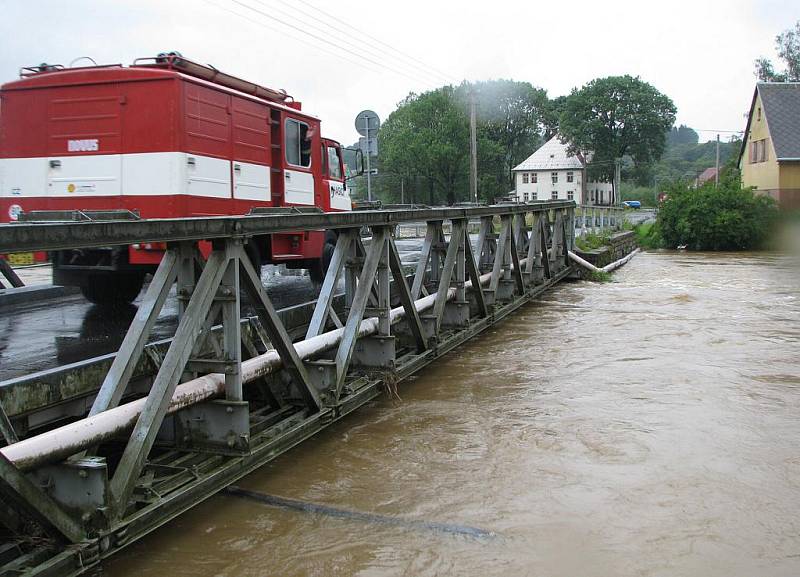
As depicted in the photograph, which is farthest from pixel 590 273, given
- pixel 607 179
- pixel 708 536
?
pixel 607 179

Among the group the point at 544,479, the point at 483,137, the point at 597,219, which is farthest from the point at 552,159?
the point at 544,479

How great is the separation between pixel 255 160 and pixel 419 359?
3.81m

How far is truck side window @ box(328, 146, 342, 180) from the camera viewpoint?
11922mm

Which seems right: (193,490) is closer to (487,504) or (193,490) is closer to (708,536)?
(487,504)

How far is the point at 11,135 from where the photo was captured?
8734 millimetres

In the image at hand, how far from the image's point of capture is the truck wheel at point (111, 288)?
932cm

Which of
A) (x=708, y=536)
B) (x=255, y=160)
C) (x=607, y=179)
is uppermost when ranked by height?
(x=607, y=179)

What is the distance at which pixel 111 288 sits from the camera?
9.57m

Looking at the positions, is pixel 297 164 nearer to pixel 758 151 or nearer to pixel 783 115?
pixel 783 115

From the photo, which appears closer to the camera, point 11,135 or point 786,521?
point 786,521

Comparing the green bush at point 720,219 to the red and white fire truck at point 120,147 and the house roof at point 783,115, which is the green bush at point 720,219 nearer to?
the house roof at point 783,115

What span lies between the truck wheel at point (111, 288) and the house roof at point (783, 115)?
112ft

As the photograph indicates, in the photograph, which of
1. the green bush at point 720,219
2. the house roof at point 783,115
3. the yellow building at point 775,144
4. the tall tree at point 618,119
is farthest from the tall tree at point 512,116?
the green bush at point 720,219

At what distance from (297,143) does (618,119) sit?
71159mm
